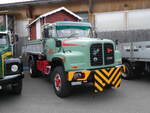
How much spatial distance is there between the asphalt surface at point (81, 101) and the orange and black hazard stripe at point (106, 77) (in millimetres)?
485

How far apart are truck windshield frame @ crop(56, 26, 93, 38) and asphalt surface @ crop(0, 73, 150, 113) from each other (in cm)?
206

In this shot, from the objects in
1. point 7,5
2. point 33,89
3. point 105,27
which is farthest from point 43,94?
point 7,5

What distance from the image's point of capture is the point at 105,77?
464cm

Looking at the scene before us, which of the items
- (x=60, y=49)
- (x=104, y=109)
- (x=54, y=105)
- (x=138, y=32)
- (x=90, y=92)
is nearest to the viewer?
(x=104, y=109)

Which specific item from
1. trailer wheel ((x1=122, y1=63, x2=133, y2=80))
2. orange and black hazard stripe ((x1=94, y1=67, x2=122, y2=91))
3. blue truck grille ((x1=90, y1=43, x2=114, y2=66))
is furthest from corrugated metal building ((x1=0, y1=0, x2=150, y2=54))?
orange and black hazard stripe ((x1=94, y1=67, x2=122, y2=91))

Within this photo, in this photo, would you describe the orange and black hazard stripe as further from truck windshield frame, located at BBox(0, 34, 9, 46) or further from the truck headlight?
truck windshield frame, located at BBox(0, 34, 9, 46)

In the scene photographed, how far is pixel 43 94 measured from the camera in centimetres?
536

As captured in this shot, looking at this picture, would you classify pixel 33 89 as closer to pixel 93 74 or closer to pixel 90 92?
pixel 90 92

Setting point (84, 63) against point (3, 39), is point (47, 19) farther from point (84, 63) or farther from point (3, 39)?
point (84, 63)

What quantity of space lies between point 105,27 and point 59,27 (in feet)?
25.4

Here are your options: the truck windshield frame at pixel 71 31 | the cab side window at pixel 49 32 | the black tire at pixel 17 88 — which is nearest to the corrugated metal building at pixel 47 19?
the cab side window at pixel 49 32

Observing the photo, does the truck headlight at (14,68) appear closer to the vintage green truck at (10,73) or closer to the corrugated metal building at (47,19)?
the vintage green truck at (10,73)

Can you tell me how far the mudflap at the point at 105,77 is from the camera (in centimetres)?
452

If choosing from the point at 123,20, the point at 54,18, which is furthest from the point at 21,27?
the point at 123,20
